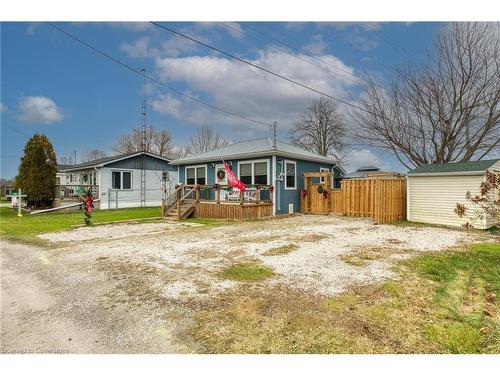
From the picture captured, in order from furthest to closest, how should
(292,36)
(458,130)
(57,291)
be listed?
(458,130) < (292,36) < (57,291)

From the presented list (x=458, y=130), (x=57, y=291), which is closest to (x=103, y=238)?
(x=57, y=291)

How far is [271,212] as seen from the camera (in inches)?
561

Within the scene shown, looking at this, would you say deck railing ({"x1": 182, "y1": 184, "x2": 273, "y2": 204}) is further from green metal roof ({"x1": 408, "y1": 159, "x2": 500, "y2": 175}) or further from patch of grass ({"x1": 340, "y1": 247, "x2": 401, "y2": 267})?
patch of grass ({"x1": 340, "y1": 247, "x2": 401, "y2": 267})

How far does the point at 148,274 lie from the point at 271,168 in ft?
32.8

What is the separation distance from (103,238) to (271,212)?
7.40 metres

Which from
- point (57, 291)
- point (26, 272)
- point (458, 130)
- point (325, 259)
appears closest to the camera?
point (57, 291)

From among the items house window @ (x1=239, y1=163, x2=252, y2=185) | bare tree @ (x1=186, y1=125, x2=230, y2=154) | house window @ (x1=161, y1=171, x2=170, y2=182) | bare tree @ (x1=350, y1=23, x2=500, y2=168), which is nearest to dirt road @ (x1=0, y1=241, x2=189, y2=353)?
house window @ (x1=239, y1=163, x2=252, y2=185)

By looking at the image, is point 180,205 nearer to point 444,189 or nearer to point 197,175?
point 197,175

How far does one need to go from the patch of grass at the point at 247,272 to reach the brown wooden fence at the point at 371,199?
793cm

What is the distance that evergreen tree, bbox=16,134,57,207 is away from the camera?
61.2 ft

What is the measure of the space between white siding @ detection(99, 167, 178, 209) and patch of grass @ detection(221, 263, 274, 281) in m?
18.0

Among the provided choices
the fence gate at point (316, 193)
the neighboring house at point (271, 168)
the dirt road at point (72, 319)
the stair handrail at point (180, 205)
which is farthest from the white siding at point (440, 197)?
the dirt road at point (72, 319)
